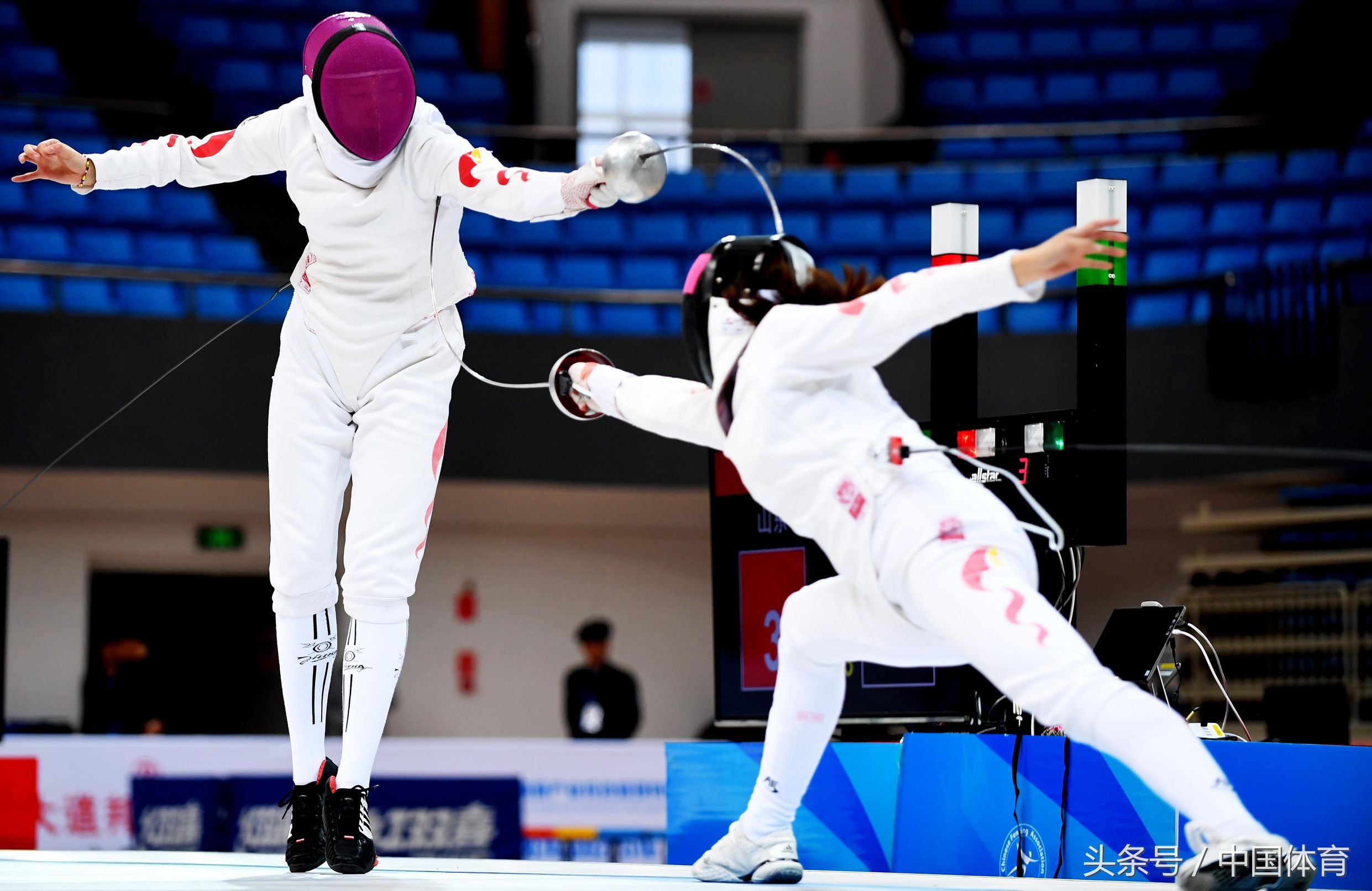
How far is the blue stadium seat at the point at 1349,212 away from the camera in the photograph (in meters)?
6.31

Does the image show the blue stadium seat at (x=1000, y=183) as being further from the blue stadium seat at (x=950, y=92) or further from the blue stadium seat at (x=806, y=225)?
the blue stadium seat at (x=950, y=92)

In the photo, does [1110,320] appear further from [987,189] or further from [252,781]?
[987,189]

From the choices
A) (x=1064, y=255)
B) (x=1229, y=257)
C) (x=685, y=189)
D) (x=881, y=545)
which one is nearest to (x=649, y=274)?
(x=685, y=189)

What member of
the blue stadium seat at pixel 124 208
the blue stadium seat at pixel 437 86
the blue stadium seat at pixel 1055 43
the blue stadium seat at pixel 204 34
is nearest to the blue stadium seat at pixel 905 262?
the blue stadium seat at pixel 1055 43

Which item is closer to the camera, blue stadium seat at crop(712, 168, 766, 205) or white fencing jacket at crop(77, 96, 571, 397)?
white fencing jacket at crop(77, 96, 571, 397)

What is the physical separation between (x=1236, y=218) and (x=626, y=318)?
314 cm

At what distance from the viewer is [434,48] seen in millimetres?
9031

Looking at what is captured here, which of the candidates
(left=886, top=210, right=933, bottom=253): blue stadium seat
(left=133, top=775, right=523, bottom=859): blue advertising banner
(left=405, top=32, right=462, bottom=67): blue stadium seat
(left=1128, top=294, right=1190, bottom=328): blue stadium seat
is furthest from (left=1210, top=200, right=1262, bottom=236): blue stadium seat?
(left=405, top=32, right=462, bottom=67): blue stadium seat

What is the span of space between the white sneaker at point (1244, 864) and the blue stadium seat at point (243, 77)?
7.83m

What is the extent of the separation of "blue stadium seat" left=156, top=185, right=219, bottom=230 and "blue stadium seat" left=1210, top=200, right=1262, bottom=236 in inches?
201

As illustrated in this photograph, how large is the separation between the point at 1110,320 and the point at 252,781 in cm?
362

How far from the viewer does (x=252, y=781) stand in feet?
16.3

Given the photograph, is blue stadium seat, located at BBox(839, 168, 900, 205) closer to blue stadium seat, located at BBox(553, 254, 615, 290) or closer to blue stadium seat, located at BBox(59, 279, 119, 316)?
blue stadium seat, located at BBox(553, 254, 615, 290)

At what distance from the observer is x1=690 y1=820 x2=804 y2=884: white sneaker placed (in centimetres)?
214
